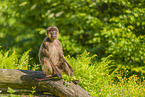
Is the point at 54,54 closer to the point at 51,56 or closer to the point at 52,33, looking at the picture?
the point at 51,56

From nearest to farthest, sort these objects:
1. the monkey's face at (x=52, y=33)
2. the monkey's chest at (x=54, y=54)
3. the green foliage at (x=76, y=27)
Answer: the monkey's face at (x=52, y=33), the monkey's chest at (x=54, y=54), the green foliage at (x=76, y=27)

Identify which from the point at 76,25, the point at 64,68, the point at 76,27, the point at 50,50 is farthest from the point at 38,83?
the point at 76,27

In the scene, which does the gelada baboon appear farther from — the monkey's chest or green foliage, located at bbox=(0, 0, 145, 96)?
green foliage, located at bbox=(0, 0, 145, 96)

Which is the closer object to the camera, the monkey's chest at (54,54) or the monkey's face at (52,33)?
the monkey's face at (52,33)

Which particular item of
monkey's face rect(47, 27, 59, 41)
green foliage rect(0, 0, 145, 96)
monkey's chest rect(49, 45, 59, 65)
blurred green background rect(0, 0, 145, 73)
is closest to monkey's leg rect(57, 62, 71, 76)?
monkey's chest rect(49, 45, 59, 65)

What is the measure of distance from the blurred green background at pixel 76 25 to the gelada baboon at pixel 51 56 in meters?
2.50

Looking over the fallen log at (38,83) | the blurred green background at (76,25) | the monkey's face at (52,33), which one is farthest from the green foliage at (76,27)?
the monkey's face at (52,33)

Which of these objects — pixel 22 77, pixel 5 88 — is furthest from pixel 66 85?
pixel 5 88

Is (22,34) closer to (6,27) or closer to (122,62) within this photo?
(6,27)

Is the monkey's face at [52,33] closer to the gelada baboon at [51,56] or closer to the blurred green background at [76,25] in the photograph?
the gelada baboon at [51,56]

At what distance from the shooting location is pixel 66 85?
150 inches

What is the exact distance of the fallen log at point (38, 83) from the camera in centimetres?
377

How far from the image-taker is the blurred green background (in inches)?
238

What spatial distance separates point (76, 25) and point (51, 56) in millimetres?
3322
